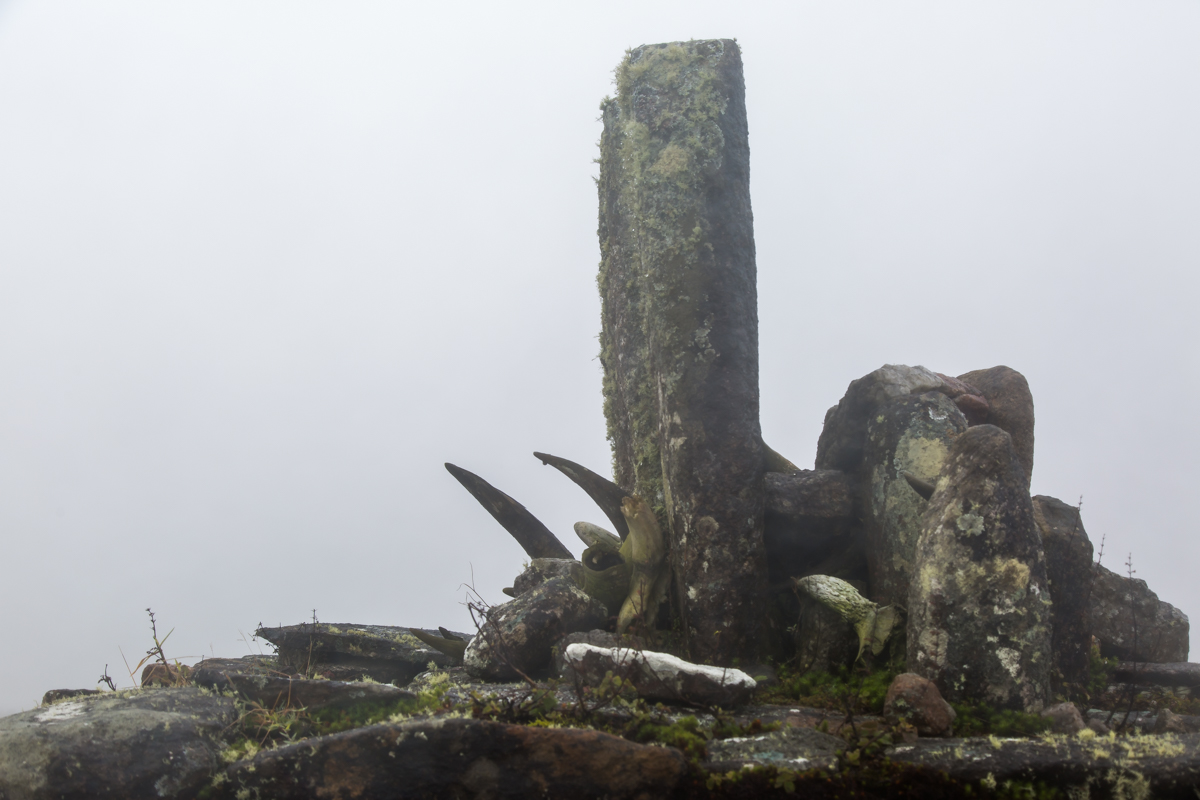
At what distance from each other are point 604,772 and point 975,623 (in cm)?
271

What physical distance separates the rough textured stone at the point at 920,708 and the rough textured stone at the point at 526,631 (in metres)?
2.68

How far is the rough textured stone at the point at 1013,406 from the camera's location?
25.6 ft

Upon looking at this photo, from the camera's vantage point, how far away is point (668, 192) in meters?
7.28

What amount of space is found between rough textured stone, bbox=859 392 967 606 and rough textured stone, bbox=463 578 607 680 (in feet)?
7.97

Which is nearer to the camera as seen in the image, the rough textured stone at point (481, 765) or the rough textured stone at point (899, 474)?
the rough textured stone at point (481, 765)

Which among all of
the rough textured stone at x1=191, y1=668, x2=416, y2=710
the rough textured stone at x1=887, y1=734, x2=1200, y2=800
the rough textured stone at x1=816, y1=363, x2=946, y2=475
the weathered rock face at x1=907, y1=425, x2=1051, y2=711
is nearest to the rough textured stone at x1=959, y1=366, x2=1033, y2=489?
the rough textured stone at x1=816, y1=363, x2=946, y2=475

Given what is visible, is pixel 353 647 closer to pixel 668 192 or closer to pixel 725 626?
Answer: pixel 725 626

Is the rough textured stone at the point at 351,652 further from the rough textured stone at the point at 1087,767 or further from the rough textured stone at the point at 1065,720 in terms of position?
the rough textured stone at the point at 1065,720

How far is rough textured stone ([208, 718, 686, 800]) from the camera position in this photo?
4.13 metres

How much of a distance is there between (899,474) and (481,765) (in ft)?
13.8

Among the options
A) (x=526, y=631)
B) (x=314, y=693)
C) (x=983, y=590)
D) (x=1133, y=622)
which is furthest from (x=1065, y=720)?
(x=314, y=693)

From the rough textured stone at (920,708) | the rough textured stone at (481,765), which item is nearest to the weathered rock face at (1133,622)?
the rough textured stone at (920,708)

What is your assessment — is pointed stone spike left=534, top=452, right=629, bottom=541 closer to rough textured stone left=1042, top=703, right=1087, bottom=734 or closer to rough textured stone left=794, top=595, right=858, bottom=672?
rough textured stone left=794, top=595, right=858, bottom=672

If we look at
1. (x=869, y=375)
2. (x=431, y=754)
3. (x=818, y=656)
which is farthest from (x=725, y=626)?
(x=431, y=754)
